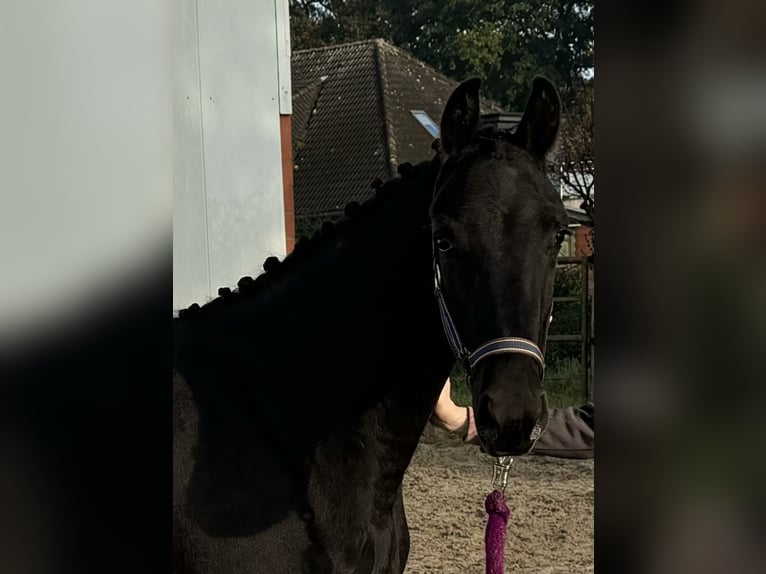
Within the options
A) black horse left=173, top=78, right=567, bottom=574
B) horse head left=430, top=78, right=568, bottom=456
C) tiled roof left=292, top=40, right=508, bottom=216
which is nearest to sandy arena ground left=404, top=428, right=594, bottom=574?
tiled roof left=292, top=40, right=508, bottom=216

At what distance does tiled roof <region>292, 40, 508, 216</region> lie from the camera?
5109 millimetres

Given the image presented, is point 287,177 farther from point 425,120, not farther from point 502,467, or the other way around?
point 502,467

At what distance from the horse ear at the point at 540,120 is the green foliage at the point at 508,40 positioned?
0.18 ft

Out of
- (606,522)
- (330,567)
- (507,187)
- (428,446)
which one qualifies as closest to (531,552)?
(428,446)

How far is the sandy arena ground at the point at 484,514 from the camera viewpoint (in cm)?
488

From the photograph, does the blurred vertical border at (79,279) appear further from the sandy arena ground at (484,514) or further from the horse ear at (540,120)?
the sandy arena ground at (484,514)

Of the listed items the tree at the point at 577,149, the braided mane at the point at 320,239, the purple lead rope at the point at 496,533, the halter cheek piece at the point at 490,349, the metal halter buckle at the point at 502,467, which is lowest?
the purple lead rope at the point at 496,533

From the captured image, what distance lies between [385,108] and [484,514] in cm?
297

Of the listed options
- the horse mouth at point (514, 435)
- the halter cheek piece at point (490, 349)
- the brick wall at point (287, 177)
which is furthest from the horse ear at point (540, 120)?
the brick wall at point (287, 177)

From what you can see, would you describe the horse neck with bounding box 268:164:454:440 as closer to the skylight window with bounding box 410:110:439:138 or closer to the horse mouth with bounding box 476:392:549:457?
the horse mouth with bounding box 476:392:549:457

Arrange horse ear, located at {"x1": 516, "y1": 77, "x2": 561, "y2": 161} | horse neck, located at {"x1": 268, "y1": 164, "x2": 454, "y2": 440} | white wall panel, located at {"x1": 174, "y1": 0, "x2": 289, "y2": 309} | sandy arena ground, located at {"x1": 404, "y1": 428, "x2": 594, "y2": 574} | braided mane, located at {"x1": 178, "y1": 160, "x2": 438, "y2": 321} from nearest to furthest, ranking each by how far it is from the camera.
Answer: horse ear, located at {"x1": 516, "y1": 77, "x2": 561, "y2": 161} → horse neck, located at {"x1": 268, "y1": 164, "x2": 454, "y2": 440} → braided mane, located at {"x1": 178, "y1": 160, "x2": 438, "y2": 321} → white wall panel, located at {"x1": 174, "y1": 0, "x2": 289, "y2": 309} → sandy arena ground, located at {"x1": 404, "y1": 428, "x2": 594, "y2": 574}

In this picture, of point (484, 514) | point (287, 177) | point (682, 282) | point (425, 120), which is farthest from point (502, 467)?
point (484, 514)

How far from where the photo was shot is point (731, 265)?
52cm

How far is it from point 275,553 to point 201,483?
0.24 metres
